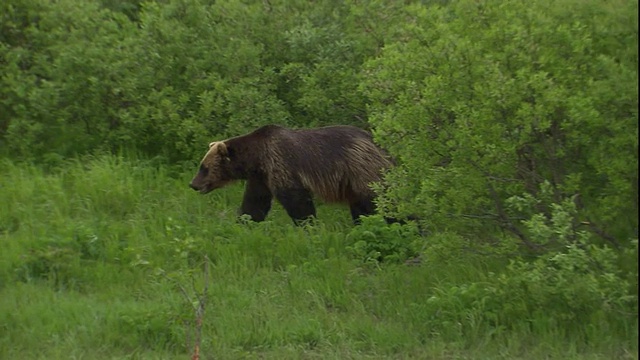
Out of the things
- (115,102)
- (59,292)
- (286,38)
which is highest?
(286,38)

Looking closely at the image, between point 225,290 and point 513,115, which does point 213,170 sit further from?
point 513,115

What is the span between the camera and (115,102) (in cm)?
1282

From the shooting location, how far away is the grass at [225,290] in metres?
8.09

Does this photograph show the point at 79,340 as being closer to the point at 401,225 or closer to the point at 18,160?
the point at 401,225

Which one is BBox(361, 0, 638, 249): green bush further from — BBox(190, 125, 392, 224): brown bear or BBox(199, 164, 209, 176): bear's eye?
BBox(199, 164, 209, 176): bear's eye

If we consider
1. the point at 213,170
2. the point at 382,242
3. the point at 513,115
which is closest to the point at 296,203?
the point at 213,170

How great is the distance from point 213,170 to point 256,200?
590 mm

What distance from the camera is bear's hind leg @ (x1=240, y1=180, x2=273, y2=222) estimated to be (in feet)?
37.7

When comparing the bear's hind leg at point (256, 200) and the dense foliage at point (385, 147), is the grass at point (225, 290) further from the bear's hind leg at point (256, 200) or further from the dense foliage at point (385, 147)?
the bear's hind leg at point (256, 200)

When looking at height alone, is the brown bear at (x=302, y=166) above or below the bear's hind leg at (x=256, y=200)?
above

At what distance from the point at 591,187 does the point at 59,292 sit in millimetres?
4712

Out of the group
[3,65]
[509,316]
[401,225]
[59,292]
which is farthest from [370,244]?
[3,65]

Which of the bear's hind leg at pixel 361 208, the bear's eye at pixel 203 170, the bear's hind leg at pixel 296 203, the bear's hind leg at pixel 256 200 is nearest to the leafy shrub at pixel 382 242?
the bear's hind leg at pixel 361 208

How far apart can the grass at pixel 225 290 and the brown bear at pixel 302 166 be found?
0.95 ft
